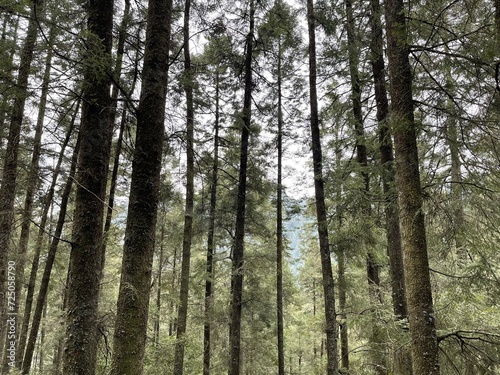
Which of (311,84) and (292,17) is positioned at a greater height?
(292,17)

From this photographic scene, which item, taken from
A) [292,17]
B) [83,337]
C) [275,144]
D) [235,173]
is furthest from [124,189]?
[83,337]

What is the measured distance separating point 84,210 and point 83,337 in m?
1.21

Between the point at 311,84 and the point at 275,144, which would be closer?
the point at 311,84

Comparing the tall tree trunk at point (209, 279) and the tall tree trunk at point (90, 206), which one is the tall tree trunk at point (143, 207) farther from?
the tall tree trunk at point (209, 279)

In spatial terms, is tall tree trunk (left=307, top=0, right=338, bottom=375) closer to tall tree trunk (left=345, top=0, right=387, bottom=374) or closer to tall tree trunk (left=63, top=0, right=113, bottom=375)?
tall tree trunk (left=345, top=0, right=387, bottom=374)

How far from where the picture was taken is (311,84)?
325 inches

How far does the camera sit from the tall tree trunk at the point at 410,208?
137 inches

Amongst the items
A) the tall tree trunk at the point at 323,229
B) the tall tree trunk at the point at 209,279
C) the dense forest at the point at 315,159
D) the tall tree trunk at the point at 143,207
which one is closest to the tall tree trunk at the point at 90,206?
the dense forest at the point at 315,159

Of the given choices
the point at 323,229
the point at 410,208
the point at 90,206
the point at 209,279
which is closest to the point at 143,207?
the point at 90,206

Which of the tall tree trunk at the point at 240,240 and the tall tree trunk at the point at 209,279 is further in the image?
the tall tree trunk at the point at 209,279

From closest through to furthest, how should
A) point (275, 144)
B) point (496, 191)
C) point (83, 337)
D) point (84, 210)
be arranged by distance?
point (83, 337), point (84, 210), point (496, 191), point (275, 144)

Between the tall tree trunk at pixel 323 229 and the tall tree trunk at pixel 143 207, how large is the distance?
5.02 meters

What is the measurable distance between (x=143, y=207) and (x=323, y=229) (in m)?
5.25

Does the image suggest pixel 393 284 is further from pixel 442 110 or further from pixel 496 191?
pixel 442 110
